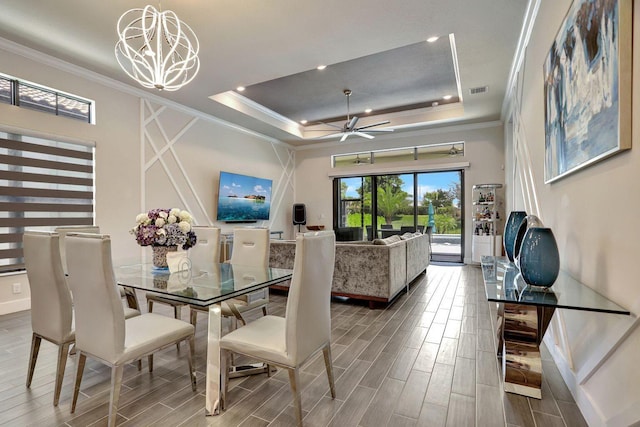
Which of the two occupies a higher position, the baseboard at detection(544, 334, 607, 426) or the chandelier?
the chandelier

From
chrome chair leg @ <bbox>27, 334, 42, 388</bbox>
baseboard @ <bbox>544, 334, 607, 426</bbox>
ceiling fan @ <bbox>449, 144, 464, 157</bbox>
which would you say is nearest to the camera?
baseboard @ <bbox>544, 334, 607, 426</bbox>

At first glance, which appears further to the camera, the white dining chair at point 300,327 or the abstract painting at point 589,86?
the white dining chair at point 300,327

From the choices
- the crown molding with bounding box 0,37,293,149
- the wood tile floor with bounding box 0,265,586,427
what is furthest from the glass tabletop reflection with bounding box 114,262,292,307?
the crown molding with bounding box 0,37,293,149

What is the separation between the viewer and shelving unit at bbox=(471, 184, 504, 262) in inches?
Result: 252

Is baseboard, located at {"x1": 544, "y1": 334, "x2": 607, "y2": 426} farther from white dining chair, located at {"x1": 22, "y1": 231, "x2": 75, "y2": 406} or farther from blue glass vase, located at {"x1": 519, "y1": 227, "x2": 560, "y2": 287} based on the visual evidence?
white dining chair, located at {"x1": 22, "y1": 231, "x2": 75, "y2": 406}

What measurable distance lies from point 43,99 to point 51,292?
3424mm

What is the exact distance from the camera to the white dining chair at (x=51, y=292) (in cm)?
186

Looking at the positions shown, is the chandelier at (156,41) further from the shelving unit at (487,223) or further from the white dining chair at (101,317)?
the shelving unit at (487,223)

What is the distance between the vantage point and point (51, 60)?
12.9 feet

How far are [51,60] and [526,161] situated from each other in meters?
6.01

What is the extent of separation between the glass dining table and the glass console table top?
137 centimetres

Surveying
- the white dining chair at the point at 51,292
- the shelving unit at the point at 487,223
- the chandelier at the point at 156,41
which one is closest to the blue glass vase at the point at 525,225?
the chandelier at the point at 156,41

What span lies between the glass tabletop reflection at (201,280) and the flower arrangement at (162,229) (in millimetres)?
251

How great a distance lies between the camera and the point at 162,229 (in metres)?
2.38
